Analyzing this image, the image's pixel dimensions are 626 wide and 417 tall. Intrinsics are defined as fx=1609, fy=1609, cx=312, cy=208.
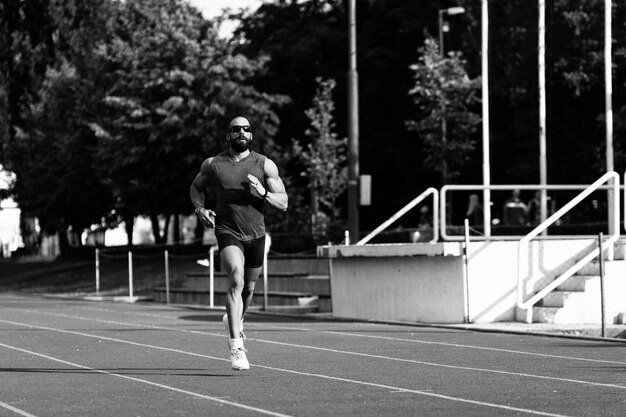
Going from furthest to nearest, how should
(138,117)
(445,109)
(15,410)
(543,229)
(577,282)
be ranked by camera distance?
(138,117)
(445,109)
(543,229)
(577,282)
(15,410)

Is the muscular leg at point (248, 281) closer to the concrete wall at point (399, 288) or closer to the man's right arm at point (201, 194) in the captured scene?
the man's right arm at point (201, 194)

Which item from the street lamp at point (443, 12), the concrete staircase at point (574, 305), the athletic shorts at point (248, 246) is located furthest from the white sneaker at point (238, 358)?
the street lamp at point (443, 12)

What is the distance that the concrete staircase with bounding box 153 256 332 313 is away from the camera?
102 ft

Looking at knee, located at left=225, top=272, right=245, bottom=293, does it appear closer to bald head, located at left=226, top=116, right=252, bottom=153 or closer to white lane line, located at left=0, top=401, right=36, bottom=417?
bald head, located at left=226, top=116, right=252, bottom=153

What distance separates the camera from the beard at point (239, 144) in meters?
13.3

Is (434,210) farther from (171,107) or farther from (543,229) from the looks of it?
(171,107)

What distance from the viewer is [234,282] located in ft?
43.7

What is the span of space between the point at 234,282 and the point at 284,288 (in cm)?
2122

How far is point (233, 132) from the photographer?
523 inches

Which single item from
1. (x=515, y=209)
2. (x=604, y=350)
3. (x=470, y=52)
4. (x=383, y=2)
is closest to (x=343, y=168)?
(x=470, y=52)

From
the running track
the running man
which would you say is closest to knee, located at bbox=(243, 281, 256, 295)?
the running man

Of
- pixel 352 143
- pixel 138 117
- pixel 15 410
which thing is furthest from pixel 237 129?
pixel 138 117

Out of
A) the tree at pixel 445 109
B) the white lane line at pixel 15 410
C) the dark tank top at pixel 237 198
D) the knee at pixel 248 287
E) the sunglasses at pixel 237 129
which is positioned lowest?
the white lane line at pixel 15 410

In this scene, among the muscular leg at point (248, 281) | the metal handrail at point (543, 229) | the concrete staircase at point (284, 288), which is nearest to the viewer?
the muscular leg at point (248, 281)
